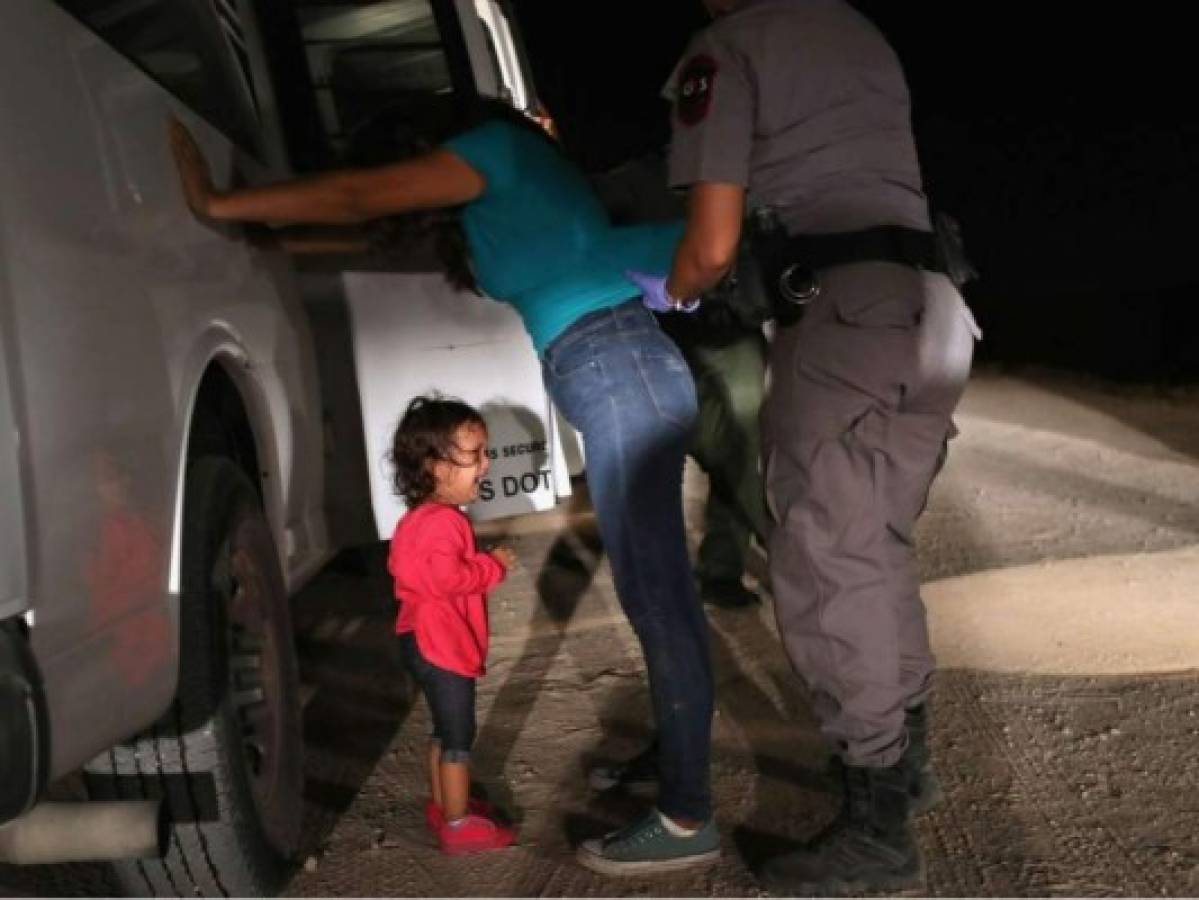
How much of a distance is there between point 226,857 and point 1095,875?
70.2 inches

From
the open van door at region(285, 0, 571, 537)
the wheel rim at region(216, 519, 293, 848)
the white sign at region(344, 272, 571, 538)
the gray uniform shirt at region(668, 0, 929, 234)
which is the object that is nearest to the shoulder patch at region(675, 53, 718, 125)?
the gray uniform shirt at region(668, 0, 929, 234)

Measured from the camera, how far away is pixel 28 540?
178 cm

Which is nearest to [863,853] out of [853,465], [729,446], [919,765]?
[919,765]

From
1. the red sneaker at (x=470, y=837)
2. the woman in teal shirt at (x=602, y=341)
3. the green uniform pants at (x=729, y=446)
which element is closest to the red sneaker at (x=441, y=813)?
the red sneaker at (x=470, y=837)

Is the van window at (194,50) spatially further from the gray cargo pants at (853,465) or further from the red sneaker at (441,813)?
the red sneaker at (441,813)

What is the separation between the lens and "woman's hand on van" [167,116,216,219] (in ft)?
8.25

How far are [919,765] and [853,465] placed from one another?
778 millimetres

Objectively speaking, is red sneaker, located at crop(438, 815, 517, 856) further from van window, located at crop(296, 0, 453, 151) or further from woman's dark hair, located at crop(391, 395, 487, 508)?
van window, located at crop(296, 0, 453, 151)

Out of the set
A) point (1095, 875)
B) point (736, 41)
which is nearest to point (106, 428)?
point (736, 41)

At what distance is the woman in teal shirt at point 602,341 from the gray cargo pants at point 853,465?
0.23m

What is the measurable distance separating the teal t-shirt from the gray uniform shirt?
25 cm

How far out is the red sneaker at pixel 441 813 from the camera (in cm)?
302

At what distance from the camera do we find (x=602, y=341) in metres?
2.70

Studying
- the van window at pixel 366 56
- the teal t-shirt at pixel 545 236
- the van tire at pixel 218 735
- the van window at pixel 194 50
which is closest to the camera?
the van tire at pixel 218 735
